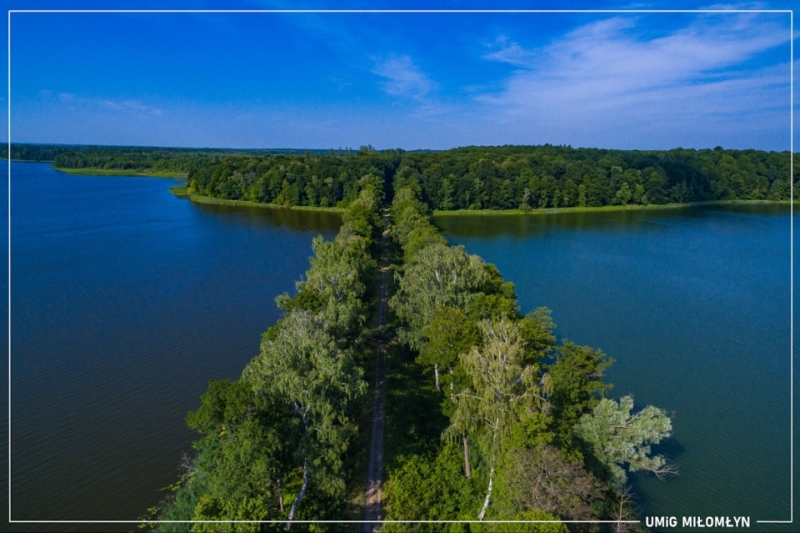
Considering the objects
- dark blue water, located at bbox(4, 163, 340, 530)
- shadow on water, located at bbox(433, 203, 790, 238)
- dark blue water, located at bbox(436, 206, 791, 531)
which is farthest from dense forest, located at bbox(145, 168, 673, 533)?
shadow on water, located at bbox(433, 203, 790, 238)

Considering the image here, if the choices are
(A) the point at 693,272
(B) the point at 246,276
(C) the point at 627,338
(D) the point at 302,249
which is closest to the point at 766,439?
(C) the point at 627,338

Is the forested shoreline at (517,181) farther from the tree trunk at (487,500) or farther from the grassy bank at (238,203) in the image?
the tree trunk at (487,500)

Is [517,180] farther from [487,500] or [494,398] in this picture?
[487,500]

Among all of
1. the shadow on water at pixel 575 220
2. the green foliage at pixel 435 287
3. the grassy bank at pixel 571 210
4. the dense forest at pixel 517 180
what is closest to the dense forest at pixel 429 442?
the green foliage at pixel 435 287

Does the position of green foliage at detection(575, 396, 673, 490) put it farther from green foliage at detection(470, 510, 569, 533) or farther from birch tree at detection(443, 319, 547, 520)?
green foliage at detection(470, 510, 569, 533)

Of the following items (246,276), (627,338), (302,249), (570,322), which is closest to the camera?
(627,338)

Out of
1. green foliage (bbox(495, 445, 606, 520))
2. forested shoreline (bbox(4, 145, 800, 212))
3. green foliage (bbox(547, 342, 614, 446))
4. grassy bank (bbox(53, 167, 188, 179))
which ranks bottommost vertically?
green foliage (bbox(495, 445, 606, 520))

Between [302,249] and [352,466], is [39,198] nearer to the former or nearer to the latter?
[302,249]

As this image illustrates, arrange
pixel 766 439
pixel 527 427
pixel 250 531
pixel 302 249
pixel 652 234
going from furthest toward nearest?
pixel 652 234 → pixel 302 249 → pixel 766 439 → pixel 527 427 → pixel 250 531
